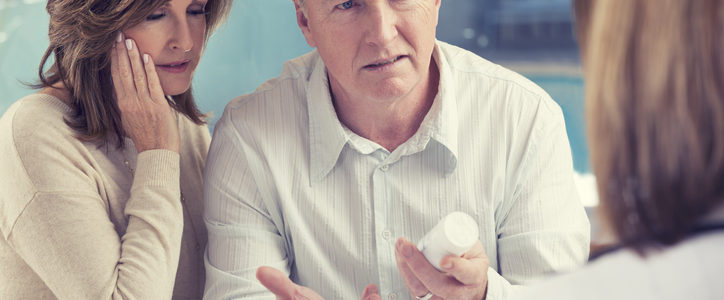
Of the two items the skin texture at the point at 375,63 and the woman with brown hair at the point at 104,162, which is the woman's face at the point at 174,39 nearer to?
the woman with brown hair at the point at 104,162

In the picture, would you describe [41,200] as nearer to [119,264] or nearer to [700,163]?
[119,264]

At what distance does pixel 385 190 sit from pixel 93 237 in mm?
511

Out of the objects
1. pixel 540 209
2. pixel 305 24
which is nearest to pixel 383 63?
pixel 305 24

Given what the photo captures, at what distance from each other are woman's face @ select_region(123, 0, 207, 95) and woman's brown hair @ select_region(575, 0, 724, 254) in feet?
3.04

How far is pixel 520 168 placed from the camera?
1.25 metres

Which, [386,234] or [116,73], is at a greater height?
[116,73]

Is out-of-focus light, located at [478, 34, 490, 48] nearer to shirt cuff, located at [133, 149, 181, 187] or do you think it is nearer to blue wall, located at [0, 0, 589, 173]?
blue wall, located at [0, 0, 589, 173]

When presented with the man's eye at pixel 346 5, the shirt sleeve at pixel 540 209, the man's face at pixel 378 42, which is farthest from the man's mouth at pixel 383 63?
the shirt sleeve at pixel 540 209

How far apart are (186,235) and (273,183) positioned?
24 cm

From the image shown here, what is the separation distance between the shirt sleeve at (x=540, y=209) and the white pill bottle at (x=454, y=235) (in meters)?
0.35

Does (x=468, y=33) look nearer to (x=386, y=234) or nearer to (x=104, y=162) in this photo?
(x=386, y=234)

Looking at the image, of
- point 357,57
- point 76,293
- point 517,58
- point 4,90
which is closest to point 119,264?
point 76,293

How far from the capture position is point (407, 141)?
4.22 ft

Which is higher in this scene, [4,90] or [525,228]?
[4,90]
